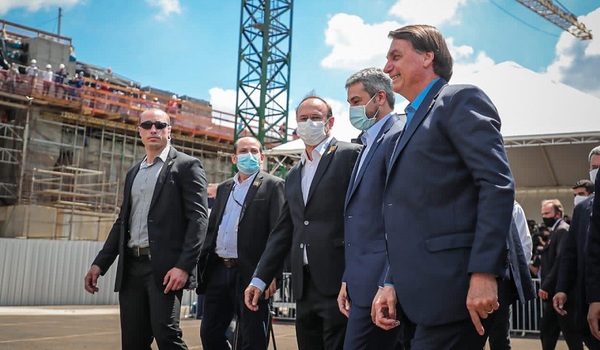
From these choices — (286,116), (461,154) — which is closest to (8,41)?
(286,116)

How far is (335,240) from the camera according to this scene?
12.8ft

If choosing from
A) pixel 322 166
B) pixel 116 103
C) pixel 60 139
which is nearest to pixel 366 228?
pixel 322 166

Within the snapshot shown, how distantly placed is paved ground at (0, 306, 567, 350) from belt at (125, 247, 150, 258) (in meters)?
3.52

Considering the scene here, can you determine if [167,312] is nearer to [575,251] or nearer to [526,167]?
[575,251]

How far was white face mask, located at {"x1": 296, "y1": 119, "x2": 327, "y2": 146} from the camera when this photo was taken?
431cm

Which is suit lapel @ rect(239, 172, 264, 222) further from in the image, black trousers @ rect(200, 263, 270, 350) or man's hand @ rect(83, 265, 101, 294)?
man's hand @ rect(83, 265, 101, 294)

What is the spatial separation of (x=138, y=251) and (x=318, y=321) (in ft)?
4.26

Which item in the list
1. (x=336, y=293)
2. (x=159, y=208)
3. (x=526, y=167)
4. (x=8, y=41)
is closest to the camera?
(x=336, y=293)

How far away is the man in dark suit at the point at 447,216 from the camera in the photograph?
2230mm

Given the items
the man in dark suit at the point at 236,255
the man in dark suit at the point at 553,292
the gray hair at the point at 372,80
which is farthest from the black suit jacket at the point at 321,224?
the man in dark suit at the point at 553,292

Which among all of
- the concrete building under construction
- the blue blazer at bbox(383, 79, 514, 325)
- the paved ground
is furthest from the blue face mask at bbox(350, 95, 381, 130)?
the concrete building under construction

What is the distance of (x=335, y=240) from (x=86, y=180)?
26928mm

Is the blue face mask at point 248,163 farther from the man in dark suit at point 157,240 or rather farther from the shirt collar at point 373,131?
the shirt collar at point 373,131

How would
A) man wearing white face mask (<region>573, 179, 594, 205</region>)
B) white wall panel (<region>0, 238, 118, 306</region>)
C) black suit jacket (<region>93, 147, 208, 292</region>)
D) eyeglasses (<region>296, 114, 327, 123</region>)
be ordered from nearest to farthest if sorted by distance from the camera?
1. black suit jacket (<region>93, 147, 208, 292</region>)
2. eyeglasses (<region>296, 114, 327, 123</region>)
3. man wearing white face mask (<region>573, 179, 594, 205</region>)
4. white wall panel (<region>0, 238, 118, 306</region>)
